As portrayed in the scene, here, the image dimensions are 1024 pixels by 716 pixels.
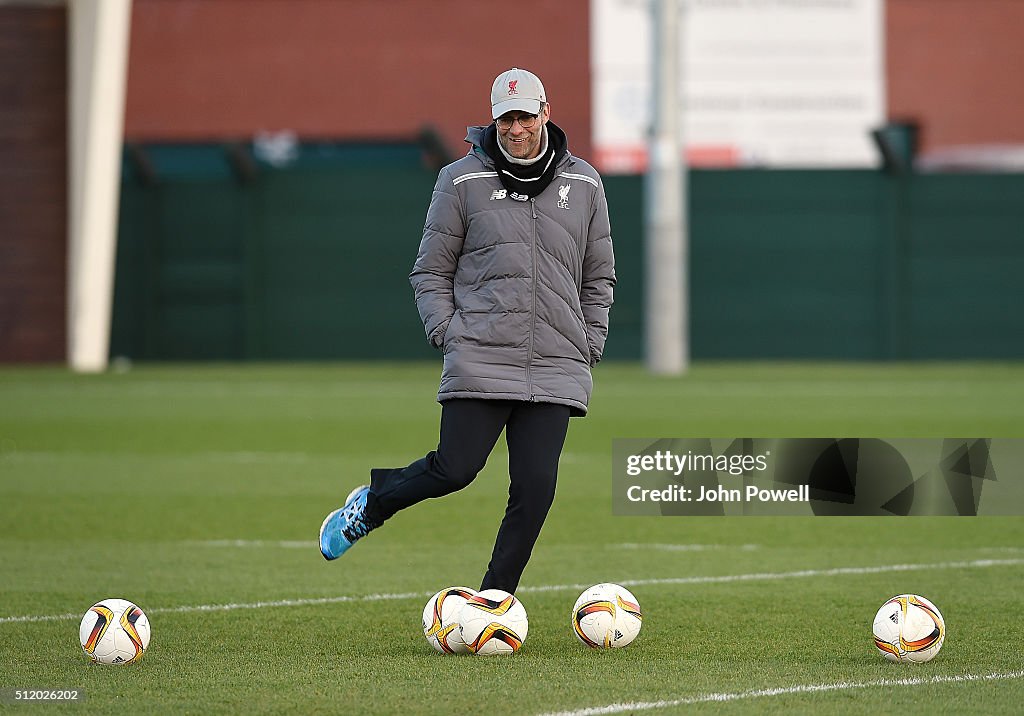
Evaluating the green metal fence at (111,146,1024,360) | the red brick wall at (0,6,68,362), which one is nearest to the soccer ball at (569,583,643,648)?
the green metal fence at (111,146,1024,360)

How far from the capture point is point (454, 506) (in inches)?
455

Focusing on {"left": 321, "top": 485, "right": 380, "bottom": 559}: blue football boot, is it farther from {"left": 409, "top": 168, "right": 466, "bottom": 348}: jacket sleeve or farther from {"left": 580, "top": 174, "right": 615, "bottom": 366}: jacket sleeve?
{"left": 580, "top": 174, "right": 615, "bottom": 366}: jacket sleeve

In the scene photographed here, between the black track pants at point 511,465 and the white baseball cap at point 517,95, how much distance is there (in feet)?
3.64

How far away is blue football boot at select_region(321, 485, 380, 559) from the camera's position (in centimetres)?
702

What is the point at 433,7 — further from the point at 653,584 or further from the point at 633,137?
the point at 653,584

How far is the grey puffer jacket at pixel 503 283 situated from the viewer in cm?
672

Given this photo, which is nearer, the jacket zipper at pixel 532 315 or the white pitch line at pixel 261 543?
the jacket zipper at pixel 532 315

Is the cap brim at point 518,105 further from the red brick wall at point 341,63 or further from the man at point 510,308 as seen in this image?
the red brick wall at point 341,63

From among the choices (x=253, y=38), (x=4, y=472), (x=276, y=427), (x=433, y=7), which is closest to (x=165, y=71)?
(x=253, y=38)

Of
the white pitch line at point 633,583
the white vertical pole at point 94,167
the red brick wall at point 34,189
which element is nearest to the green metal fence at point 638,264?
the red brick wall at point 34,189

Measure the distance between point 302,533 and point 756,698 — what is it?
486cm

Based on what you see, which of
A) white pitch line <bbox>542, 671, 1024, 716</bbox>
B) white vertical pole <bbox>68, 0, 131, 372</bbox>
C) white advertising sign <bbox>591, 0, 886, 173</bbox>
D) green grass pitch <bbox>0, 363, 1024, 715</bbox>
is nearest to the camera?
white pitch line <bbox>542, 671, 1024, 716</bbox>

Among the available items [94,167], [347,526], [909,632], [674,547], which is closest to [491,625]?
[347,526]

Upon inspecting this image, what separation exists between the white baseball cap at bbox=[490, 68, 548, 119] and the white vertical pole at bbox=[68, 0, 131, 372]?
19.5 m
